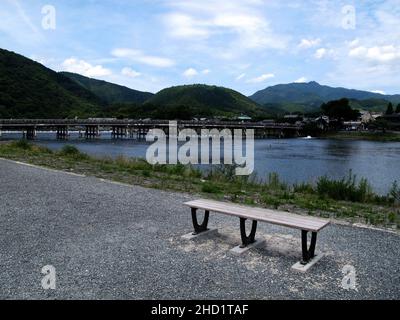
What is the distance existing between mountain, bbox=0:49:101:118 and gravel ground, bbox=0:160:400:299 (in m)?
120

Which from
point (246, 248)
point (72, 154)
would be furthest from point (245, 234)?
point (72, 154)

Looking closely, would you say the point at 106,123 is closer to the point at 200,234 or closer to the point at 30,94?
the point at 30,94

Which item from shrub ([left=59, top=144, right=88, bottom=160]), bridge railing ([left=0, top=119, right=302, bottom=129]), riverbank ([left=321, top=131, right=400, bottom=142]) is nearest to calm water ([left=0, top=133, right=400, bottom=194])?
shrub ([left=59, top=144, right=88, bottom=160])

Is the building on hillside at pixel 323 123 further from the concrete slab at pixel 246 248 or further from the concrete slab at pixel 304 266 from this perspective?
the concrete slab at pixel 304 266

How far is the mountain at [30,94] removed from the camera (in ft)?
394

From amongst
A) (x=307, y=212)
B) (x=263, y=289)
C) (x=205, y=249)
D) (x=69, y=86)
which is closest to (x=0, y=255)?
(x=205, y=249)

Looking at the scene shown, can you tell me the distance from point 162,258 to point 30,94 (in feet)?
453

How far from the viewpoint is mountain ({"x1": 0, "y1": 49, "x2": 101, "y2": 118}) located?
12006 cm

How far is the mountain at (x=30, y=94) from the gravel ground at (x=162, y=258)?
392ft

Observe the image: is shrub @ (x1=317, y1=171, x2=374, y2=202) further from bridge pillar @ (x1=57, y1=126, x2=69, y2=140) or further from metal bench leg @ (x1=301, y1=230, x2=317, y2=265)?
bridge pillar @ (x1=57, y1=126, x2=69, y2=140)

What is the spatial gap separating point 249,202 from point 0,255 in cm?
575

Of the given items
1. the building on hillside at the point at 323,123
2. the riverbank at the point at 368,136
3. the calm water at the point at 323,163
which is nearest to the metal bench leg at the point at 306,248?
the calm water at the point at 323,163
